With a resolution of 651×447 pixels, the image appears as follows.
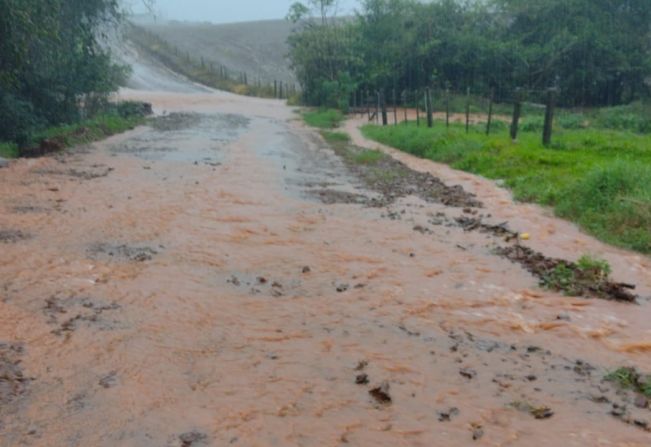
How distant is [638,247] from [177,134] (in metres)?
16.3

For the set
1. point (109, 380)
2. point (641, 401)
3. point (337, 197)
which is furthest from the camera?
point (337, 197)

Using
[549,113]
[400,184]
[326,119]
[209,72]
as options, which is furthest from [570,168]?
[209,72]

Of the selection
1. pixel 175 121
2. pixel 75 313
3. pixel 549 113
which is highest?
pixel 549 113

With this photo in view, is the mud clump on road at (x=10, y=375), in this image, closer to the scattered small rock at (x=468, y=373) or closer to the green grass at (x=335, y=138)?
the scattered small rock at (x=468, y=373)

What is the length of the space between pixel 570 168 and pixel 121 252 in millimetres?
8963

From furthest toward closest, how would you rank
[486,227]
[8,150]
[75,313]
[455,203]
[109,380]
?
[8,150] < [455,203] < [486,227] < [75,313] < [109,380]

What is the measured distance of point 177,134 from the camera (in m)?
21.1

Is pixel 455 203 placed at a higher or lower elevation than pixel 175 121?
lower

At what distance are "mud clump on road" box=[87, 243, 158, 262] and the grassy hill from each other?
4410 cm

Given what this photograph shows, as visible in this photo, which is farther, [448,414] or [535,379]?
[535,379]

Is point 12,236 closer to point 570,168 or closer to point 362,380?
point 362,380

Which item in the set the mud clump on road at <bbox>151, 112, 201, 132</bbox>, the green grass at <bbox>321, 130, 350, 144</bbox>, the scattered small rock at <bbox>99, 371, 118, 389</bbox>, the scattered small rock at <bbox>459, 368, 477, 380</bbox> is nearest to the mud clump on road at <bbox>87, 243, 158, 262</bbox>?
the scattered small rock at <bbox>99, 371, 118, 389</bbox>

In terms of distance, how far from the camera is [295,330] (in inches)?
218

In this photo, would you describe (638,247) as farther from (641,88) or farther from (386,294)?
(641,88)
